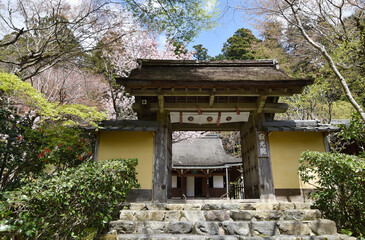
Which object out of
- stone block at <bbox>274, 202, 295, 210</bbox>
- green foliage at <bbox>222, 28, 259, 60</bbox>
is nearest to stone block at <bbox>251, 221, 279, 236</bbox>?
stone block at <bbox>274, 202, 295, 210</bbox>

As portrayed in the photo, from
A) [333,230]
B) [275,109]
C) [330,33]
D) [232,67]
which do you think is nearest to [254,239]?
[333,230]

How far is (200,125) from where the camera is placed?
7109 millimetres

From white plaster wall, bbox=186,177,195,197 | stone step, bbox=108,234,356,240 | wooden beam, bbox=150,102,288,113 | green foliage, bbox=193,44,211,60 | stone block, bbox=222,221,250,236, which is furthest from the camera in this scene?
green foliage, bbox=193,44,211,60

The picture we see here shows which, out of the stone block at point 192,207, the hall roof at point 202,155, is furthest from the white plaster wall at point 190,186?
the stone block at point 192,207

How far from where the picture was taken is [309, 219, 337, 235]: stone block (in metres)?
3.70

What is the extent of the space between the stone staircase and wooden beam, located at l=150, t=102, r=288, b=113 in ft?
7.91

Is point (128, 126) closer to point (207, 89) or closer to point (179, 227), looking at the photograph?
point (207, 89)

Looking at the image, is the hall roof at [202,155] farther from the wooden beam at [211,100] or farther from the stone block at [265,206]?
the stone block at [265,206]

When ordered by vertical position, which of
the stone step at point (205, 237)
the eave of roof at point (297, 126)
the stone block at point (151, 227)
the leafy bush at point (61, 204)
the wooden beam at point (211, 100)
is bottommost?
the stone step at point (205, 237)

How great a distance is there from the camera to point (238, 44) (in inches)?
950

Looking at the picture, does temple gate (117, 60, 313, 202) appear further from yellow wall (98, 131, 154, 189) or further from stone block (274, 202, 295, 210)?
stone block (274, 202, 295, 210)

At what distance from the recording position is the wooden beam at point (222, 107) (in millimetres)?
5789

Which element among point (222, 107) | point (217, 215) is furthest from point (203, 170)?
point (217, 215)

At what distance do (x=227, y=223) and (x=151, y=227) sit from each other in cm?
132
